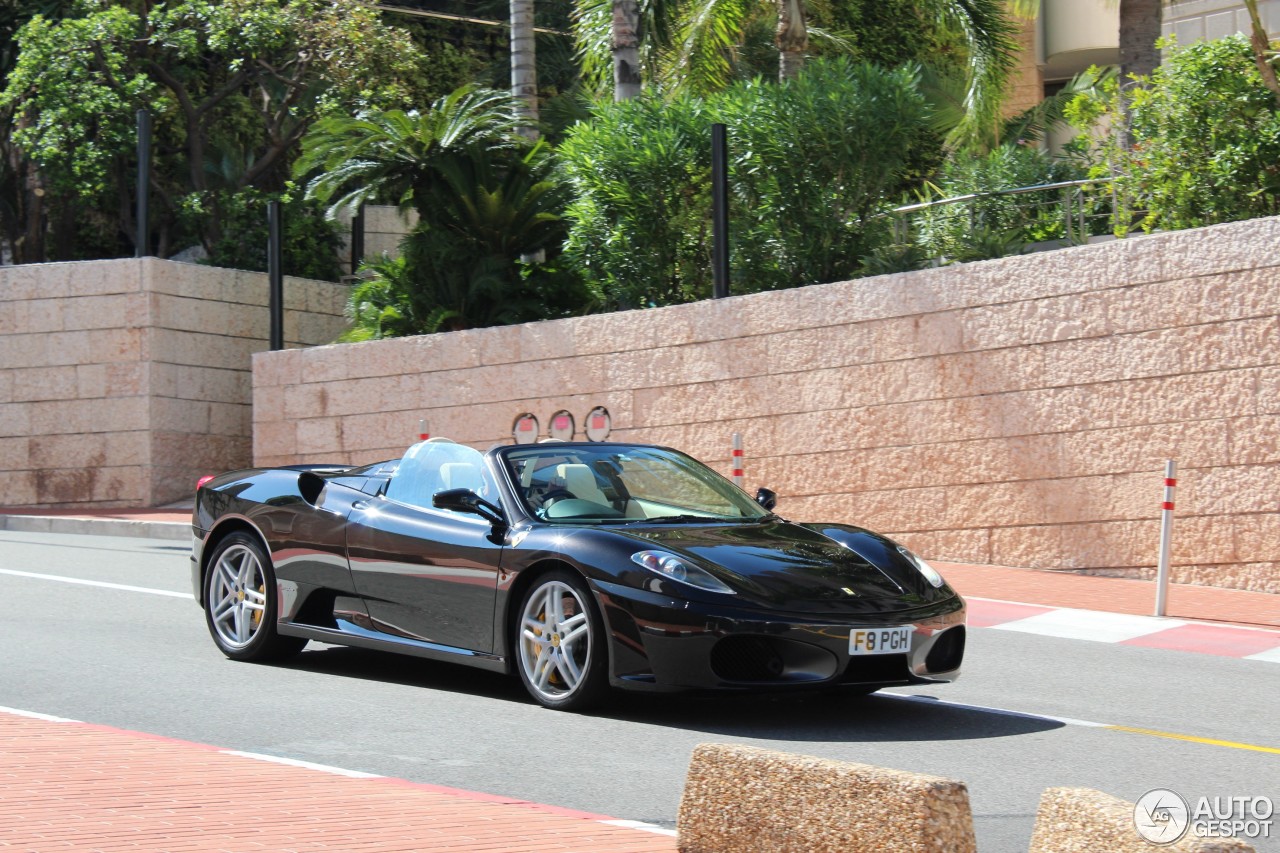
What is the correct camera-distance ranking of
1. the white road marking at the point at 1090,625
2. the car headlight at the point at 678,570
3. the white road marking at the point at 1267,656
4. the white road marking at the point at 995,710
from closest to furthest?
the car headlight at the point at 678,570 < the white road marking at the point at 995,710 < the white road marking at the point at 1267,656 < the white road marking at the point at 1090,625

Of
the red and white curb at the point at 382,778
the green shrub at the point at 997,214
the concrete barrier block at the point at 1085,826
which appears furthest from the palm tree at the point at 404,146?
the concrete barrier block at the point at 1085,826

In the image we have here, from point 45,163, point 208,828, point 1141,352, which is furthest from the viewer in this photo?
point 45,163

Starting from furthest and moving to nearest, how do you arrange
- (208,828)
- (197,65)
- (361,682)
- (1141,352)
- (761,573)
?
(197,65) → (1141,352) → (361,682) → (761,573) → (208,828)

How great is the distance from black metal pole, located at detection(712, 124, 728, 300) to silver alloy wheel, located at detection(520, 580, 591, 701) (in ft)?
31.2

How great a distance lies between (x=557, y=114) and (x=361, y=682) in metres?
20.7

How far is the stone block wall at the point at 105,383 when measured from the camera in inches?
875

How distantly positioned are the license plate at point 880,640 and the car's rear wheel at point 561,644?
1134 mm

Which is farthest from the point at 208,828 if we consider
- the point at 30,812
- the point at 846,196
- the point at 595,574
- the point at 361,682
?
the point at 846,196

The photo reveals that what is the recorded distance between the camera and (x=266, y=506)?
937 cm

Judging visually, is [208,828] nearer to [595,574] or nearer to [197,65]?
[595,574]

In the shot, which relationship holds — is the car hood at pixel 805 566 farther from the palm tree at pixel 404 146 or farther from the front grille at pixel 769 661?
the palm tree at pixel 404 146

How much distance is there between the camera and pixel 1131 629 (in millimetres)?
11516

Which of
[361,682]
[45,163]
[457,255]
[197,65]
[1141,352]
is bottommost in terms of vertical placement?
[361,682]

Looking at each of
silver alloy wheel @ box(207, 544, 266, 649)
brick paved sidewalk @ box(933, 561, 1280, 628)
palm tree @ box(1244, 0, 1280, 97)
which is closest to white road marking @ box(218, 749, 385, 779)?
silver alloy wheel @ box(207, 544, 266, 649)
